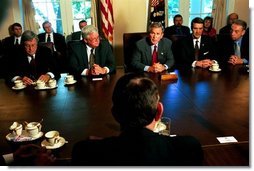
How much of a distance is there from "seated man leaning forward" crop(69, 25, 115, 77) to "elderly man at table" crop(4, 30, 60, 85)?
9.3 inches

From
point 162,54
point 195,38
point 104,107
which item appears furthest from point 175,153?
point 195,38

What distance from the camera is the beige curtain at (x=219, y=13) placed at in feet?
18.8

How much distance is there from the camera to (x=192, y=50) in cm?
356

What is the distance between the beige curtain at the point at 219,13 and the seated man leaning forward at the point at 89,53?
3399 mm

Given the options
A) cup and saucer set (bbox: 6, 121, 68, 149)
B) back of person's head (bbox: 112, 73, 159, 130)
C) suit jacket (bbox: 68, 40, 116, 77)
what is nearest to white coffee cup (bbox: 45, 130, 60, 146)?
cup and saucer set (bbox: 6, 121, 68, 149)

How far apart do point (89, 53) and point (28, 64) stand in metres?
0.68

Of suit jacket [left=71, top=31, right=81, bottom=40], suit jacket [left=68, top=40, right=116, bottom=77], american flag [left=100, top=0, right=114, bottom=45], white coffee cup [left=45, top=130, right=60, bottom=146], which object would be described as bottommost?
white coffee cup [left=45, top=130, right=60, bottom=146]

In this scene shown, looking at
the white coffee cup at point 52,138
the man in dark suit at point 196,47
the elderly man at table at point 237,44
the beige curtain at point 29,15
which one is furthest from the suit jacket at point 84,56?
the beige curtain at point 29,15

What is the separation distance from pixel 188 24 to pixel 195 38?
2.58 meters

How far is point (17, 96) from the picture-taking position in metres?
2.35

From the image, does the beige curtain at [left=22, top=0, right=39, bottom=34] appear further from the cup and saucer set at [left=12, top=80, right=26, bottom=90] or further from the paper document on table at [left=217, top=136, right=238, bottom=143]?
the paper document on table at [left=217, top=136, right=238, bottom=143]

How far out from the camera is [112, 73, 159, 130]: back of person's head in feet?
3.34

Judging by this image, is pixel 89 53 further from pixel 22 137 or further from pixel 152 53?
pixel 22 137

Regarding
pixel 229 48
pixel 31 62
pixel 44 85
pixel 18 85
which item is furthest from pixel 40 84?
pixel 229 48
